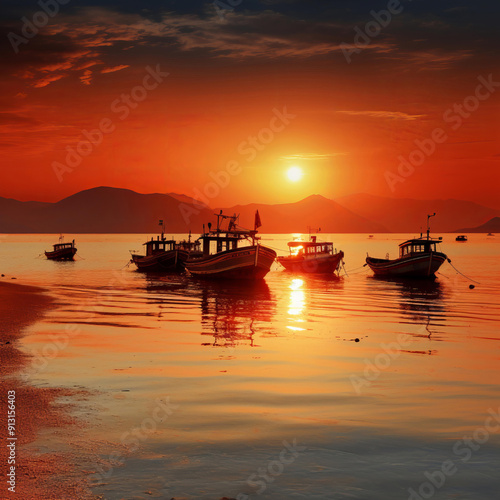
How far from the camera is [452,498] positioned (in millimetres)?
7543

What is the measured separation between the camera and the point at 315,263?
7075cm

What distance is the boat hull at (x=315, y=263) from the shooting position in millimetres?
70125

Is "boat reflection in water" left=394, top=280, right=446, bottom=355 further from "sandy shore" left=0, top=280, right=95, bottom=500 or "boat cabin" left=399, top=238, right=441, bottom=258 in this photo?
"sandy shore" left=0, top=280, right=95, bottom=500

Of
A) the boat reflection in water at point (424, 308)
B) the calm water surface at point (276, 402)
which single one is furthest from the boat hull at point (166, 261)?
the calm water surface at point (276, 402)

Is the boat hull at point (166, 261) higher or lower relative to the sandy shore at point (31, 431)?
higher

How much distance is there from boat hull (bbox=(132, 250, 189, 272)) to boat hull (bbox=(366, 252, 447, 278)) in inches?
961

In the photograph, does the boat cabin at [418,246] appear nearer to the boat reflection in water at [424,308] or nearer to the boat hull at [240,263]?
the boat reflection in water at [424,308]

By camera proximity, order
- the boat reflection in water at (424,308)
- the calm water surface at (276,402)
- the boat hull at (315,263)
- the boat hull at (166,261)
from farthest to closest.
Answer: the boat hull at (315,263) → the boat hull at (166,261) → the boat reflection in water at (424,308) → the calm water surface at (276,402)

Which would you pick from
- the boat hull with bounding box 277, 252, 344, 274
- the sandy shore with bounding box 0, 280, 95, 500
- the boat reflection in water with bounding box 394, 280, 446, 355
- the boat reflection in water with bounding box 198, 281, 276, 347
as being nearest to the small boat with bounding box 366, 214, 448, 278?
the boat reflection in water with bounding box 394, 280, 446, 355

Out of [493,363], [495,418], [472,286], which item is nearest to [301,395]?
[495,418]

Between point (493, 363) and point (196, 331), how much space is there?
36.4 feet

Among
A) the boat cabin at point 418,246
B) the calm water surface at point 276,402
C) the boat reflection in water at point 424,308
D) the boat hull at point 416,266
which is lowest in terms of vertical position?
the calm water surface at point 276,402

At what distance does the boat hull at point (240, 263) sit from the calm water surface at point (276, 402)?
23.2 meters

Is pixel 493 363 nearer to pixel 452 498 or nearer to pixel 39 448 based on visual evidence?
pixel 452 498
